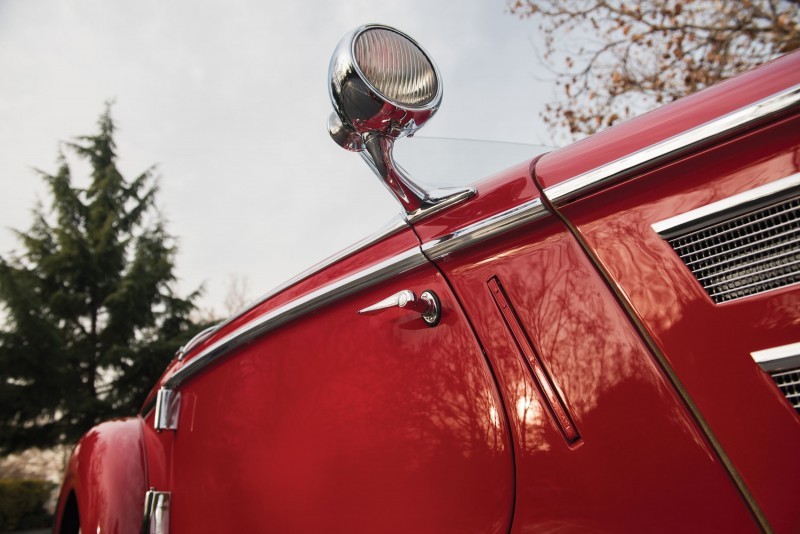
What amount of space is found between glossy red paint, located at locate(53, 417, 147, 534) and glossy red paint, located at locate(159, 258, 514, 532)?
300mm

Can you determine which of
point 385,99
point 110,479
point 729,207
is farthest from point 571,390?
point 110,479

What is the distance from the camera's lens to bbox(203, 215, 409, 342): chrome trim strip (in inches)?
47.9

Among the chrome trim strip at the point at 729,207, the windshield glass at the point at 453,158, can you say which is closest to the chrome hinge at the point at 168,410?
the windshield glass at the point at 453,158

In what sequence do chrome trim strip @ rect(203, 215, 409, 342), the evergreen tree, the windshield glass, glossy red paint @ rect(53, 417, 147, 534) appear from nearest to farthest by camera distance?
chrome trim strip @ rect(203, 215, 409, 342)
the windshield glass
glossy red paint @ rect(53, 417, 147, 534)
the evergreen tree

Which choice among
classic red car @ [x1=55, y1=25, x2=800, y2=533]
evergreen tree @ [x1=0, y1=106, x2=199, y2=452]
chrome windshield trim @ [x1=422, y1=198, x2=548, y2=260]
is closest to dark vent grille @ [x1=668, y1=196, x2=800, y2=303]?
classic red car @ [x1=55, y1=25, x2=800, y2=533]

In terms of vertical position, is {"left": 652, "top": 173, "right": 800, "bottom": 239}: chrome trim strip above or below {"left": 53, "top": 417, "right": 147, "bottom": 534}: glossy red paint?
below

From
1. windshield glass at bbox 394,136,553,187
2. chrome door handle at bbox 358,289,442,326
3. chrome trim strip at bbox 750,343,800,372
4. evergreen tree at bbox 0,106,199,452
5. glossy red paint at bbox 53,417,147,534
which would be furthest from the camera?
evergreen tree at bbox 0,106,199,452

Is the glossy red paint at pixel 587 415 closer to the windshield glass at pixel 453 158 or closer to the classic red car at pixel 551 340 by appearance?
the classic red car at pixel 551 340

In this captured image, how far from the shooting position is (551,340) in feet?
2.96

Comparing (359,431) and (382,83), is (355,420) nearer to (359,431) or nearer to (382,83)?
(359,431)

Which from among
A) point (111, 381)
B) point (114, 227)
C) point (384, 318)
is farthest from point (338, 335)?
point (114, 227)

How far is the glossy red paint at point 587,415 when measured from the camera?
750 mm

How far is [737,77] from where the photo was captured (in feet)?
2.90

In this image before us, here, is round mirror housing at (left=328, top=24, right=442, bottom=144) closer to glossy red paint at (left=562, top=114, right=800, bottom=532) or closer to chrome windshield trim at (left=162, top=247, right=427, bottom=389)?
chrome windshield trim at (left=162, top=247, right=427, bottom=389)
